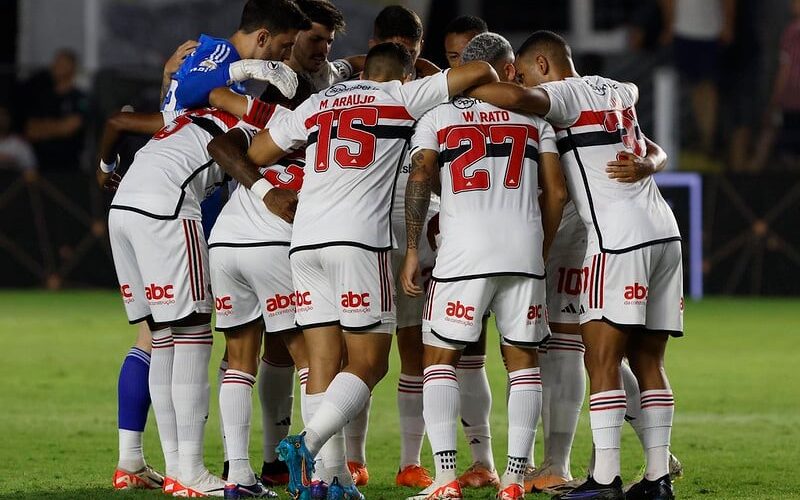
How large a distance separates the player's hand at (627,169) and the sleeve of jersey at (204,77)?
195 cm

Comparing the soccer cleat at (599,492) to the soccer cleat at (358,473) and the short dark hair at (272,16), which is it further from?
the short dark hair at (272,16)

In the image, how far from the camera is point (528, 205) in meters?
6.27

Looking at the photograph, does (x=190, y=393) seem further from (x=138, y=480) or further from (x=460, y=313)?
(x=460, y=313)

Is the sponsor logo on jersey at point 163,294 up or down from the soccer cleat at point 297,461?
up

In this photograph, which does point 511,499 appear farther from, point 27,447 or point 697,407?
point 697,407

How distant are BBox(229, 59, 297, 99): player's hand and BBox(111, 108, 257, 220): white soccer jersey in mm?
236

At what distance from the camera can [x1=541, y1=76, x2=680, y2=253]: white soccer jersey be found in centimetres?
631

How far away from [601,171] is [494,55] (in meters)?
0.83

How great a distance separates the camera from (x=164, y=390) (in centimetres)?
674

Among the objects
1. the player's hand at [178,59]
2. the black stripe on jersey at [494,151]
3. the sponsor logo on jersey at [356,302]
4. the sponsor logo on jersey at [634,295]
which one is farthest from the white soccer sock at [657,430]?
the player's hand at [178,59]

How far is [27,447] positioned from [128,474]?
1510 millimetres

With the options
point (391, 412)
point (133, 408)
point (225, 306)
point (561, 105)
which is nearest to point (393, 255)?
point (225, 306)

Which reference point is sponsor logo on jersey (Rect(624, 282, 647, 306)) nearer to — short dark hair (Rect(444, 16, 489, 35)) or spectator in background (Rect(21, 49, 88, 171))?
short dark hair (Rect(444, 16, 489, 35))

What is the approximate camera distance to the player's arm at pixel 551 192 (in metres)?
6.36
